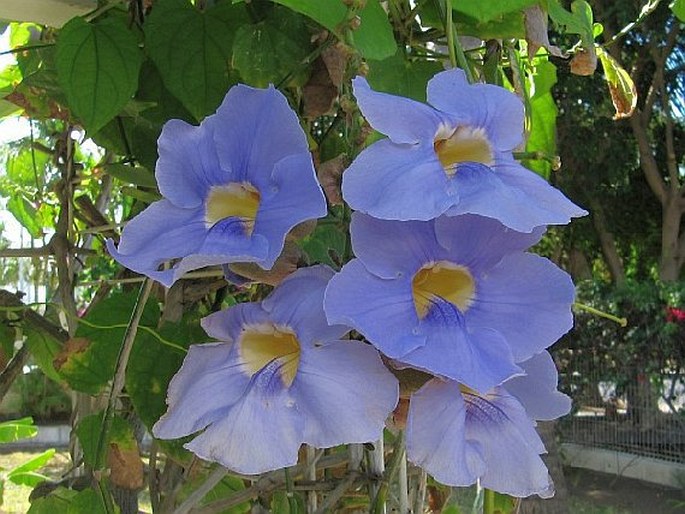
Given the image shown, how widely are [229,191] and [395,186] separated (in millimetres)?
105

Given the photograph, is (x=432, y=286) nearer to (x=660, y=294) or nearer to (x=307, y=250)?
(x=307, y=250)

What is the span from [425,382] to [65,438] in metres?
6.58

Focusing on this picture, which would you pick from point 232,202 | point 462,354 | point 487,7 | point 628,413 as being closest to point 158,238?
point 232,202

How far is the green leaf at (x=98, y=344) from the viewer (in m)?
0.66

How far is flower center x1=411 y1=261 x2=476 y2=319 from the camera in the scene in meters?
0.36

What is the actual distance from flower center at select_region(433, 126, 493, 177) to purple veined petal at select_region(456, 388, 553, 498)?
10 cm

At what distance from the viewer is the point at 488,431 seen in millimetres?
363

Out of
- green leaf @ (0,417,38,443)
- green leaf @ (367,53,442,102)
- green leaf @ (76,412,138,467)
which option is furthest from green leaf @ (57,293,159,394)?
green leaf @ (0,417,38,443)

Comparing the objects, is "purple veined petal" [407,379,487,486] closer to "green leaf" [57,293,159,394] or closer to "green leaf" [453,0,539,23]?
"green leaf" [453,0,539,23]

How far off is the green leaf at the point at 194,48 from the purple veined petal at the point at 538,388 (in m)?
0.31

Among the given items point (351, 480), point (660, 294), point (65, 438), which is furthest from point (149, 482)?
point (65, 438)

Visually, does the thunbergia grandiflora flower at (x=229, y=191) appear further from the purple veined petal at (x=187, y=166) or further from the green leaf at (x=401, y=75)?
the green leaf at (x=401, y=75)

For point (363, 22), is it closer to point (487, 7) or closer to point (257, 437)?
point (487, 7)

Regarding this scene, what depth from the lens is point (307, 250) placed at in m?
0.43
